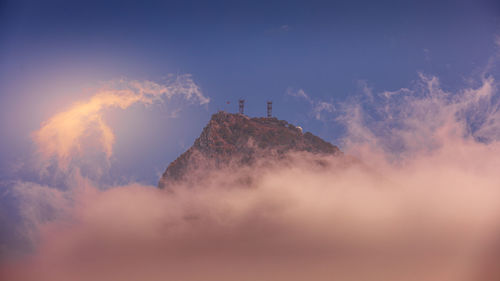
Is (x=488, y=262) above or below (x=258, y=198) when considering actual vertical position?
below

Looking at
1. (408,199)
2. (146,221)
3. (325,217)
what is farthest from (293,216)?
(146,221)

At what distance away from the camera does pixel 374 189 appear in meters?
48.4

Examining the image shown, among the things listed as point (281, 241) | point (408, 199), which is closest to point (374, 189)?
point (408, 199)

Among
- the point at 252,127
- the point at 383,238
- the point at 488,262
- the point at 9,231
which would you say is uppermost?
the point at 252,127

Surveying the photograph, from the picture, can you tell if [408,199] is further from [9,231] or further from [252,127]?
[9,231]

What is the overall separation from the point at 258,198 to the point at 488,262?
29.5 metres

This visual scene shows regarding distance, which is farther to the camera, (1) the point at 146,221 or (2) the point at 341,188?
(2) the point at 341,188

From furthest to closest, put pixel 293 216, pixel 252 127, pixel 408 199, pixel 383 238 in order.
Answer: pixel 293 216 < pixel 408 199 < pixel 383 238 < pixel 252 127

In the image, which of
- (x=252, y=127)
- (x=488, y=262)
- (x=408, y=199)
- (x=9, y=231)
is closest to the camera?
(x=488, y=262)

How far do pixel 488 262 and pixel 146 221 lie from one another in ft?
114

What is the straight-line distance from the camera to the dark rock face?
40500 mm

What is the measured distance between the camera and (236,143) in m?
40.6

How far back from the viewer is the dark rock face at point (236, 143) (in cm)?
4050

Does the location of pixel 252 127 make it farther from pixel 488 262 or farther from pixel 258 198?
pixel 488 262
